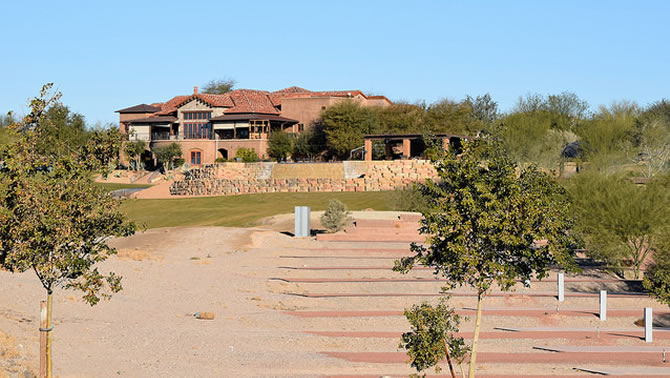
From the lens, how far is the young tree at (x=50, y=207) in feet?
50.7

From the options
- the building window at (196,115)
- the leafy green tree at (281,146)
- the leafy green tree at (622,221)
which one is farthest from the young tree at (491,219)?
the building window at (196,115)

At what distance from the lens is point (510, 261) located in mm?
15625

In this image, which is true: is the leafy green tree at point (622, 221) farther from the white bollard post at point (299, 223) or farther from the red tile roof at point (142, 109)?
the red tile roof at point (142, 109)

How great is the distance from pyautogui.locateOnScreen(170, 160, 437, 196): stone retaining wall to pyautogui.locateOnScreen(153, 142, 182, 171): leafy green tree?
9062 millimetres

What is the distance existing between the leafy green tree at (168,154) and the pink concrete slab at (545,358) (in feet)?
222

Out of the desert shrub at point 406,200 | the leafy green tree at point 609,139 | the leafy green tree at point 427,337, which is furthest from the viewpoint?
the leafy green tree at point 609,139

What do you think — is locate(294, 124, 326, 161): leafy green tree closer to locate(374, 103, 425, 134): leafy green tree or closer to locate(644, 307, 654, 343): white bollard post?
locate(374, 103, 425, 134): leafy green tree

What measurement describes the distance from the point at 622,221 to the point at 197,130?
63241 mm

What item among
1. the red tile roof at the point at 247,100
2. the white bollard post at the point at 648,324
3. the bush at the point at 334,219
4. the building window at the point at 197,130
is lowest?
the white bollard post at the point at 648,324

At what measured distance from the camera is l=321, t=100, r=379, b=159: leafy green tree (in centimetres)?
8325

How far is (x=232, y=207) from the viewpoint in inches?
2469

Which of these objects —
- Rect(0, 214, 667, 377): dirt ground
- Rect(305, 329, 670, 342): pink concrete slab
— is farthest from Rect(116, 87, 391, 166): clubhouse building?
Rect(305, 329, 670, 342): pink concrete slab

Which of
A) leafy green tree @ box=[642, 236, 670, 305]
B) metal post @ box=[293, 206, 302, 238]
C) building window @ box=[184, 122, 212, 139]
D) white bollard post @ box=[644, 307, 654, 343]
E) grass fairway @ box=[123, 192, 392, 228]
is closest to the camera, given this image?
white bollard post @ box=[644, 307, 654, 343]

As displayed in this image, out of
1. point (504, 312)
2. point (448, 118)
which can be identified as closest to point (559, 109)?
point (448, 118)
